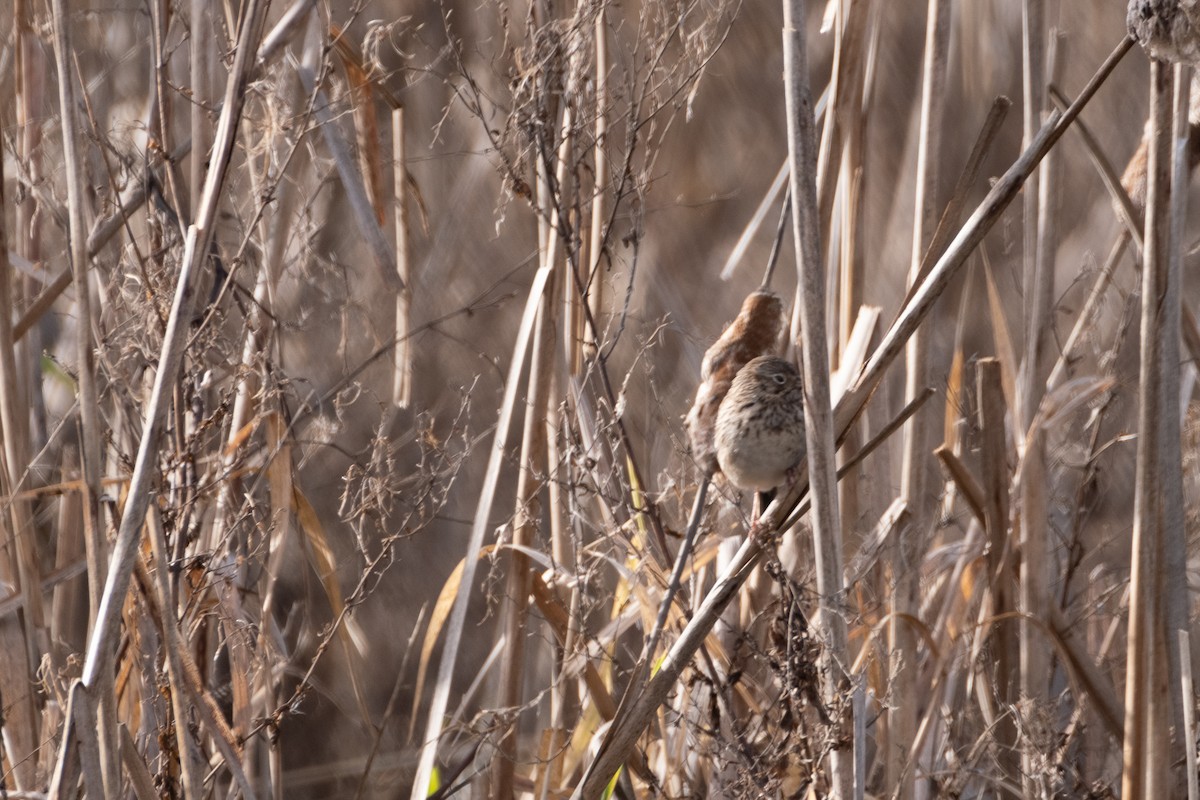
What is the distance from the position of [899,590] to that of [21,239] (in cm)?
147

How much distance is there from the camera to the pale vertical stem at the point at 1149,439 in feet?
3.39

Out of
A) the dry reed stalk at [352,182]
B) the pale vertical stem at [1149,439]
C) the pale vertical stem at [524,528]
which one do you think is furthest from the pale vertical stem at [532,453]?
the pale vertical stem at [1149,439]

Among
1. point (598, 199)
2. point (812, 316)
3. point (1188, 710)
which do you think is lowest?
point (1188, 710)

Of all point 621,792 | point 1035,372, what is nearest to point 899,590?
point 1035,372

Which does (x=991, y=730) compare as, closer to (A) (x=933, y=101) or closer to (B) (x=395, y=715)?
(A) (x=933, y=101)

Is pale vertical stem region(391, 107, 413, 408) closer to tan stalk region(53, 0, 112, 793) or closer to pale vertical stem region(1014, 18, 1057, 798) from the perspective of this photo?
tan stalk region(53, 0, 112, 793)

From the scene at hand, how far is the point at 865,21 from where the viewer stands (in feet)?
4.78

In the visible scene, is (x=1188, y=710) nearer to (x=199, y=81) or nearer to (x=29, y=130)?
(x=199, y=81)

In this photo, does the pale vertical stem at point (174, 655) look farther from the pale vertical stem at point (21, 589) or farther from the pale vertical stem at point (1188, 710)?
the pale vertical stem at point (1188, 710)

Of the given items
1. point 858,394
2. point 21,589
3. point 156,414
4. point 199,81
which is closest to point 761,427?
point 858,394

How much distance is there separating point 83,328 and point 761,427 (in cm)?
71

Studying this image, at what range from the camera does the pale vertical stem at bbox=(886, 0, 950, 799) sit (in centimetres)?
142

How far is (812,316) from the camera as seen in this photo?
3.32 feet

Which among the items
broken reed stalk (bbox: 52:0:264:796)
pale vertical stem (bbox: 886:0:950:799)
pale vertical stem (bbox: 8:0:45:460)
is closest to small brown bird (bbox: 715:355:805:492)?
pale vertical stem (bbox: 886:0:950:799)
